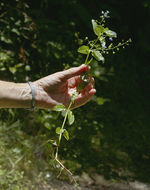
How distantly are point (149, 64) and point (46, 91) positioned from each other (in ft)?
8.81

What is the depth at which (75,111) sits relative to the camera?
92.4 inches

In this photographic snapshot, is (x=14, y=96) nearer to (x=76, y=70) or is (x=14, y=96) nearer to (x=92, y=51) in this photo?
(x=76, y=70)

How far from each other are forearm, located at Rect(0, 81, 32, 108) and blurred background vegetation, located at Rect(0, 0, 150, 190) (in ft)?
1.69

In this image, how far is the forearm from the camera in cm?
167

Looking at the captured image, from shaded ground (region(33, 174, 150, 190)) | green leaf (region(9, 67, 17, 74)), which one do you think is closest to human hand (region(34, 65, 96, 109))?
green leaf (region(9, 67, 17, 74))

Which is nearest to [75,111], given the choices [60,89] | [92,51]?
[60,89]

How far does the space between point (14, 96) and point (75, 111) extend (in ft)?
2.57

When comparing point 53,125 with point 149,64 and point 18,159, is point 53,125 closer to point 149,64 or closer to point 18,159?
point 18,159

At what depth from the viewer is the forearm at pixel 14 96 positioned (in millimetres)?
1666

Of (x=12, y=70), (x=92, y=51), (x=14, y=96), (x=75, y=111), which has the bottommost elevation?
(x=75, y=111)

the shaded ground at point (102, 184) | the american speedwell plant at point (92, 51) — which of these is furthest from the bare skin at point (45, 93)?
the shaded ground at point (102, 184)

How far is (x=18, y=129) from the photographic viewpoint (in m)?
2.40

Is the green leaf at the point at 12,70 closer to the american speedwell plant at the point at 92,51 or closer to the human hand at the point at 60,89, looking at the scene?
the human hand at the point at 60,89

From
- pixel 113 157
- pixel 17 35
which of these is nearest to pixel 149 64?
pixel 113 157
